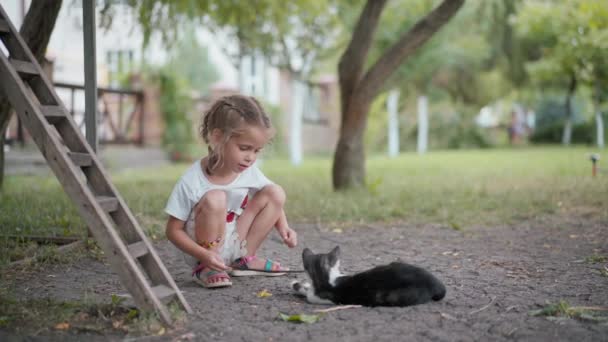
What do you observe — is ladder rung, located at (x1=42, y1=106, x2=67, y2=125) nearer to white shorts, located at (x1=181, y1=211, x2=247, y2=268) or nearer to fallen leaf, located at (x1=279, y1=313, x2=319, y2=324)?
white shorts, located at (x1=181, y1=211, x2=247, y2=268)

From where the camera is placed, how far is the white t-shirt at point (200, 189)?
11.4 ft

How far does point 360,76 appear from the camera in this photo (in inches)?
336

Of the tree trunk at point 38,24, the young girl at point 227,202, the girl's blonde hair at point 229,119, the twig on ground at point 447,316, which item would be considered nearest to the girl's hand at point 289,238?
the young girl at point 227,202

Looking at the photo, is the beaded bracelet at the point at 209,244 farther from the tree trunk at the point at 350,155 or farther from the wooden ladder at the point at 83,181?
the tree trunk at the point at 350,155

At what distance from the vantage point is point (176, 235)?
11.2 feet

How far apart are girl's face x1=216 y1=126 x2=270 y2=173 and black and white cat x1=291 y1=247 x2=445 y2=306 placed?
2.60 ft

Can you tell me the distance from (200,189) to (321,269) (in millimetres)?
945

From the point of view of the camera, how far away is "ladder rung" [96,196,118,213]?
9.78ft

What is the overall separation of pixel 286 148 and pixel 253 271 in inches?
787

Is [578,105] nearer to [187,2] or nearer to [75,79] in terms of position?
[75,79]

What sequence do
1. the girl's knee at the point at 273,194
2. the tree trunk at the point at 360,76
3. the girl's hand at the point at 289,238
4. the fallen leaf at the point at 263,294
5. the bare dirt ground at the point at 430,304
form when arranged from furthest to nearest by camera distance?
the tree trunk at the point at 360,76, the girl's knee at the point at 273,194, the girl's hand at the point at 289,238, the fallen leaf at the point at 263,294, the bare dirt ground at the point at 430,304

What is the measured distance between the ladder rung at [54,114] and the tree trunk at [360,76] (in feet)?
18.2

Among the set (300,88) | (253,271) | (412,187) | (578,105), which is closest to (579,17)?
(300,88)

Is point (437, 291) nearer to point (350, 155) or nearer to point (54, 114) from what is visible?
point (54, 114)
